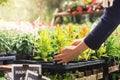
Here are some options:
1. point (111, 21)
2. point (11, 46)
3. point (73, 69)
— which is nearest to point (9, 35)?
point (11, 46)

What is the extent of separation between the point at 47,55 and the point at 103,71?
2.45 feet

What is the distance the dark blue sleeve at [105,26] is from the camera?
2426 millimetres

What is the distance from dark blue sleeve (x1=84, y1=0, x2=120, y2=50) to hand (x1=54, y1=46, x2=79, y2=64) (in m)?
0.17

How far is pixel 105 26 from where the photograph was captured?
8.17 ft

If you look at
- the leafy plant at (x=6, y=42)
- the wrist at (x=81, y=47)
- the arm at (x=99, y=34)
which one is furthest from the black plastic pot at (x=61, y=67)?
the leafy plant at (x=6, y=42)

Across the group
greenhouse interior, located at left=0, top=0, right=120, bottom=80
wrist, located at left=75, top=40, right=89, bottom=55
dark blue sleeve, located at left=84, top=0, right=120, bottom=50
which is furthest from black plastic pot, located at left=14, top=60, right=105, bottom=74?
dark blue sleeve, located at left=84, top=0, right=120, bottom=50

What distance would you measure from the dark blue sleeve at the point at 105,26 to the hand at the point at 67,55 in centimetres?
17

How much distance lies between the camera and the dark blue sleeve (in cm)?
243

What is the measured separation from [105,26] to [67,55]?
0.44m

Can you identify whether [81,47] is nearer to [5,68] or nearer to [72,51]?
[72,51]

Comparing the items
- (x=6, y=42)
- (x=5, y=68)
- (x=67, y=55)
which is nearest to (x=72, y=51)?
(x=67, y=55)

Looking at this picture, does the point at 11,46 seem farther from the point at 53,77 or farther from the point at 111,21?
the point at 111,21

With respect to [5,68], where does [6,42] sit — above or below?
above

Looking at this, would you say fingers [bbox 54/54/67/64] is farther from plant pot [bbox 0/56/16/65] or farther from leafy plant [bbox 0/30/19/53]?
leafy plant [bbox 0/30/19/53]
